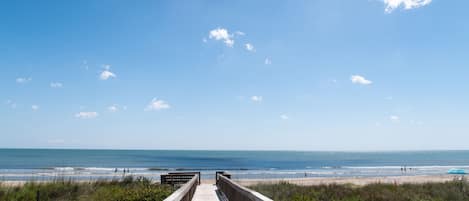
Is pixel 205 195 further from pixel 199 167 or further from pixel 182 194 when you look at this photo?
pixel 199 167

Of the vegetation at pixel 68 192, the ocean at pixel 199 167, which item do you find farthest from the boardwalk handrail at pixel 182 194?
the ocean at pixel 199 167

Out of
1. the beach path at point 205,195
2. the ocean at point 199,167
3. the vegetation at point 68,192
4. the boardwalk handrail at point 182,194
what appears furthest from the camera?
the ocean at point 199,167

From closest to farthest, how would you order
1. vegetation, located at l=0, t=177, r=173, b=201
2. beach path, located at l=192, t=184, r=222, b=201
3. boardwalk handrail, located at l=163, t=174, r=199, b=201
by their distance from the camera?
boardwalk handrail, located at l=163, t=174, r=199, b=201 < beach path, located at l=192, t=184, r=222, b=201 < vegetation, located at l=0, t=177, r=173, b=201

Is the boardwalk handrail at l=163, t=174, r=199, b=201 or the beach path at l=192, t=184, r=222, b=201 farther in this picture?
the beach path at l=192, t=184, r=222, b=201

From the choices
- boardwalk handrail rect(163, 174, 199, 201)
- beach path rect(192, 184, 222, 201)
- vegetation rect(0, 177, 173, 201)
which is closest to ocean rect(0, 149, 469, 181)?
vegetation rect(0, 177, 173, 201)

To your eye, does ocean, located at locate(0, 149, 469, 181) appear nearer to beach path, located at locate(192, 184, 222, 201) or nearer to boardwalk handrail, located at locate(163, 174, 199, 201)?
beach path, located at locate(192, 184, 222, 201)

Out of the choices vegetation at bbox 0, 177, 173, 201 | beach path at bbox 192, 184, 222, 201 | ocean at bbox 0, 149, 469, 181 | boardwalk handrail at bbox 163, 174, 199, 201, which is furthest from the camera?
ocean at bbox 0, 149, 469, 181

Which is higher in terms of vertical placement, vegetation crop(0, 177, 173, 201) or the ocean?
vegetation crop(0, 177, 173, 201)

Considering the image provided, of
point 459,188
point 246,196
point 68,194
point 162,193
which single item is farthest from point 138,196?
point 459,188

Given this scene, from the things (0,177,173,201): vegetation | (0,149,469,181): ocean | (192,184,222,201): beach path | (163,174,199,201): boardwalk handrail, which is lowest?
(0,149,469,181): ocean

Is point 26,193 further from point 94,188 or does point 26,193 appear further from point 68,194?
point 94,188

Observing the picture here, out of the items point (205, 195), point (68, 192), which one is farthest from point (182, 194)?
point (68, 192)

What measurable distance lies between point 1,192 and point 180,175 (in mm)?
7611

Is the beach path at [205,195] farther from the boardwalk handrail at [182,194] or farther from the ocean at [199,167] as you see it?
the ocean at [199,167]
